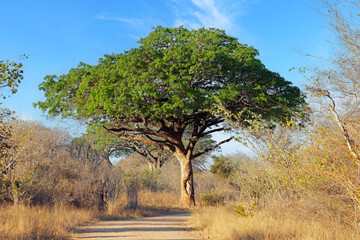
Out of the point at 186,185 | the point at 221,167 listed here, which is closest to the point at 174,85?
the point at 186,185

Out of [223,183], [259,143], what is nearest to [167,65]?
[259,143]

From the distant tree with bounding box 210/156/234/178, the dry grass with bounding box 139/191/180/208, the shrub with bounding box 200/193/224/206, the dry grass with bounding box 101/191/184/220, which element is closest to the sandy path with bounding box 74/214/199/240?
the dry grass with bounding box 101/191/184/220

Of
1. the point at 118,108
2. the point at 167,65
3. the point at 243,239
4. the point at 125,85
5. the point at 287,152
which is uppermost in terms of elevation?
the point at 167,65

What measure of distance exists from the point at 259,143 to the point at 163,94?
991 cm

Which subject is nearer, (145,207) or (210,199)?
(145,207)

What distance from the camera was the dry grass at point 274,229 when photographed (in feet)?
22.3

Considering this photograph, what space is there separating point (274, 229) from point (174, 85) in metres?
10.0

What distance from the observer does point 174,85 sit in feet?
53.9

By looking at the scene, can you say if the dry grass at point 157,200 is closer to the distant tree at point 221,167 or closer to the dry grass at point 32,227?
the distant tree at point 221,167

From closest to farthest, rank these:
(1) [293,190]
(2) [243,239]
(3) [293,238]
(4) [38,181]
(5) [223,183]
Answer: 1. (3) [293,238]
2. (2) [243,239]
3. (1) [293,190]
4. (4) [38,181]
5. (5) [223,183]

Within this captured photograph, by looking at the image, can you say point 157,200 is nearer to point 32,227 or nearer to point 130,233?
point 130,233

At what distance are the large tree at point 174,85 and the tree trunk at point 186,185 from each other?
0.22 feet

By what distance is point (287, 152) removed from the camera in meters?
8.12

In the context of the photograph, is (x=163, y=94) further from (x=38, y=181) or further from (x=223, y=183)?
(x=223, y=183)
